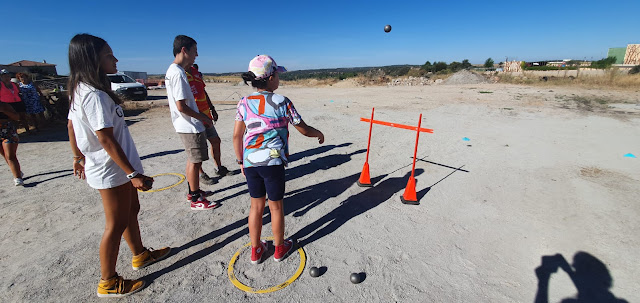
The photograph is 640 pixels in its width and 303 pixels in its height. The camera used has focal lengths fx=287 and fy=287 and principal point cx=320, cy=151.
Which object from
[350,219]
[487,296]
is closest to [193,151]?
[350,219]

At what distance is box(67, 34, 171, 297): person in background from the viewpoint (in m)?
2.04

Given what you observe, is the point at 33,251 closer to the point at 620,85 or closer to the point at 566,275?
the point at 566,275

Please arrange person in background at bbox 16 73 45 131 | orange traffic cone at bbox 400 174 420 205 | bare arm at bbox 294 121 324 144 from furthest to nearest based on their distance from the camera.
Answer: person in background at bbox 16 73 45 131 < orange traffic cone at bbox 400 174 420 205 < bare arm at bbox 294 121 324 144

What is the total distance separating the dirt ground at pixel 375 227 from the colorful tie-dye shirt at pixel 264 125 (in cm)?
117

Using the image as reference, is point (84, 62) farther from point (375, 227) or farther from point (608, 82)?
point (608, 82)

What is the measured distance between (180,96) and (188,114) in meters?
0.23

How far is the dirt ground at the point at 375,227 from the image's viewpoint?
2619mm

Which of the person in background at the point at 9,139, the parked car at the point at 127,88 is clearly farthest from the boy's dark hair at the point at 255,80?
the parked car at the point at 127,88

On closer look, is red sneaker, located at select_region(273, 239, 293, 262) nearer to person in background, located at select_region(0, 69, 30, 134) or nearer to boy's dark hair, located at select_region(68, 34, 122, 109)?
Answer: boy's dark hair, located at select_region(68, 34, 122, 109)

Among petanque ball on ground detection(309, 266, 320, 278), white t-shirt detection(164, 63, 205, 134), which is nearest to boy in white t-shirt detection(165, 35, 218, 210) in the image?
white t-shirt detection(164, 63, 205, 134)

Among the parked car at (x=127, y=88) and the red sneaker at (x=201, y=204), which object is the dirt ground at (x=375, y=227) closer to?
the red sneaker at (x=201, y=204)

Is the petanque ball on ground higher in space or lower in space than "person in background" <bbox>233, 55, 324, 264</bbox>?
lower

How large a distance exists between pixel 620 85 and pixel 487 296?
2741 cm

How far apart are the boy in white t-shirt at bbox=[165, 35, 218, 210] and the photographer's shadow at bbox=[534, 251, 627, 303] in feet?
12.6
